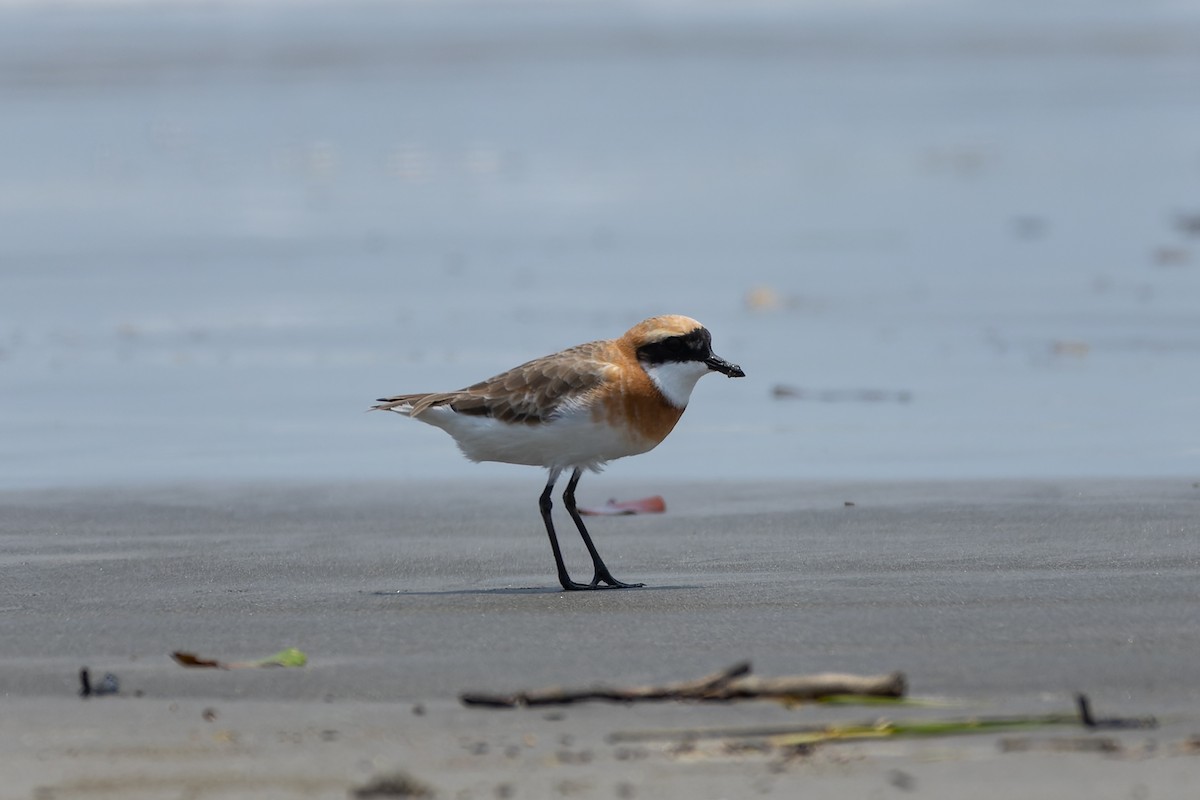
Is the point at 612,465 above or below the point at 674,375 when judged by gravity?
below

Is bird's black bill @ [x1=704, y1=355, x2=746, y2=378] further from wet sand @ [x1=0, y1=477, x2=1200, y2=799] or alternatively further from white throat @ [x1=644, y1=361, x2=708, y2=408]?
wet sand @ [x1=0, y1=477, x2=1200, y2=799]

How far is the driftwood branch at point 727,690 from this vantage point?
4723 mm

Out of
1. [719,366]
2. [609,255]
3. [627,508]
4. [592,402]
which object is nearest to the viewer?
[592,402]

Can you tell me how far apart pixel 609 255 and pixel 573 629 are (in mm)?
9800

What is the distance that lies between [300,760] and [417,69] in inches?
1161

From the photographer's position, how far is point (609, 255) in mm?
15500

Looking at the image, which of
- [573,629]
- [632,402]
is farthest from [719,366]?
[573,629]

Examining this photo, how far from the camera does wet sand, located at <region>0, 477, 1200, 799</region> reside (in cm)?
429

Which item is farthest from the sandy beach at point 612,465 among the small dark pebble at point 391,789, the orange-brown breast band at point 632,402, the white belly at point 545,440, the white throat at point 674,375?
the white throat at point 674,375

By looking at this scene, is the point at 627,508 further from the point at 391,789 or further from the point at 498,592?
the point at 391,789

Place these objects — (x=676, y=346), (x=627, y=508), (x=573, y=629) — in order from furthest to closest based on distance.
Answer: (x=627, y=508), (x=676, y=346), (x=573, y=629)

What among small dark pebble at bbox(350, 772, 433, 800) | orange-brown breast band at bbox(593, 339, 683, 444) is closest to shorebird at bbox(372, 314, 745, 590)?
orange-brown breast band at bbox(593, 339, 683, 444)

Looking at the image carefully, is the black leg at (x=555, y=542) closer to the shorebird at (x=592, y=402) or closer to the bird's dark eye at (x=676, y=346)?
the shorebird at (x=592, y=402)

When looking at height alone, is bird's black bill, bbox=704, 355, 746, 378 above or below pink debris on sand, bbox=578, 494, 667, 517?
above
